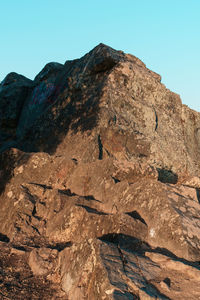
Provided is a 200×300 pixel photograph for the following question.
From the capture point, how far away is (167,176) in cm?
862

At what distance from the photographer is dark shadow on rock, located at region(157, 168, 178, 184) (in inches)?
329

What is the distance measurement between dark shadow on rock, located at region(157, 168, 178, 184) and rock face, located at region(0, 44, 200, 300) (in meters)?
0.04

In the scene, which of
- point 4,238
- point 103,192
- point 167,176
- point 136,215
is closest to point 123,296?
point 136,215

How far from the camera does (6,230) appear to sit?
5.09 m

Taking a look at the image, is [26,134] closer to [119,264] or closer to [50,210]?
[50,210]

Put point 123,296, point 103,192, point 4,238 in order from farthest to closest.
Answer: point 103,192, point 4,238, point 123,296

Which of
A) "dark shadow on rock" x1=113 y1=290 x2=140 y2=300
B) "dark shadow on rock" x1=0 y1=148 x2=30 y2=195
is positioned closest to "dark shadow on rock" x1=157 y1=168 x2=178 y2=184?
"dark shadow on rock" x1=0 y1=148 x2=30 y2=195

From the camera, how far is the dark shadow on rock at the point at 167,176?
8.35 m

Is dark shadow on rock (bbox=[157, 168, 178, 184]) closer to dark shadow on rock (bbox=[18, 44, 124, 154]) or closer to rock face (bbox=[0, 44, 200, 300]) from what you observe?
rock face (bbox=[0, 44, 200, 300])

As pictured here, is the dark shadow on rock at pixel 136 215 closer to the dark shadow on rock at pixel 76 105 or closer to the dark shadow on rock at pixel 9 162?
the dark shadow on rock at pixel 9 162

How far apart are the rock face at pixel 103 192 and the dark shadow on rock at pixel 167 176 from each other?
0.04 meters

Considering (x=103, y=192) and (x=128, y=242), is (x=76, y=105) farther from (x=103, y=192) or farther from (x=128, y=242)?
(x=128, y=242)

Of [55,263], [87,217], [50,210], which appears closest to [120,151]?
[50,210]

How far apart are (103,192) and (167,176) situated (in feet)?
13.1
